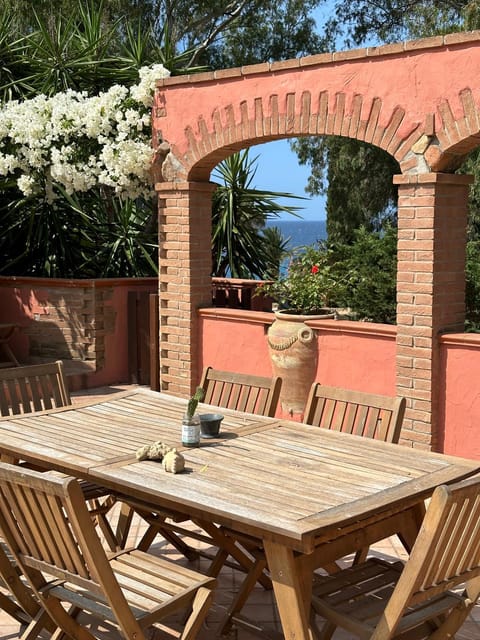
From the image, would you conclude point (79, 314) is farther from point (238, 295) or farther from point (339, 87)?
point (339, 87)

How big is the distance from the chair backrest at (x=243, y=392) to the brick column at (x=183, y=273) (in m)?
2.94

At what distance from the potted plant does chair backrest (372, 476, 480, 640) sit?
12.9ft

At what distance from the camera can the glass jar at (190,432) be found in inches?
150

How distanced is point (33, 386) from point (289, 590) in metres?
2.45

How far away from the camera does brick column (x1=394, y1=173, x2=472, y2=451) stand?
6141 mm

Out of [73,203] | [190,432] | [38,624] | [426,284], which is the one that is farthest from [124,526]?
[73,203]

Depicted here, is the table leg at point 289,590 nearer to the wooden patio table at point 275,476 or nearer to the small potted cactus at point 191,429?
the wooden patio table at point 275,476

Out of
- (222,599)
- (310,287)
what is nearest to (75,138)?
(310,287)

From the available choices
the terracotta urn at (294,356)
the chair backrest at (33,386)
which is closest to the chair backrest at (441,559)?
the chair backrest at (33,386)

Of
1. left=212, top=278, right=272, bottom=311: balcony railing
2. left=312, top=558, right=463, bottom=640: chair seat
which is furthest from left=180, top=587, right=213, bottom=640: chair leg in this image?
left=212, top=278, right=272, bottom=311: balcony railing

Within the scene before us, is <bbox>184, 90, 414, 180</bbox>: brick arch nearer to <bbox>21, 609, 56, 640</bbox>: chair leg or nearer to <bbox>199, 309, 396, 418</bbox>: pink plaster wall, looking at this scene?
<bbox>199, 309, 396, 418</bbox>: pink plaster wall

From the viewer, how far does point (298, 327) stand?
707cm

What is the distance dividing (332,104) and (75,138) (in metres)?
3.81

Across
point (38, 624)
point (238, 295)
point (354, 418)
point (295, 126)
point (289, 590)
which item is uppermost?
point (295, 126)
